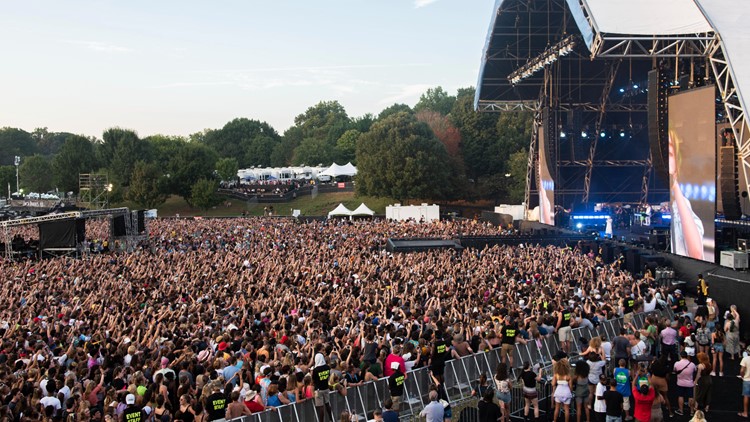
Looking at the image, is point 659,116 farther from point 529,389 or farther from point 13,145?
point 13,145

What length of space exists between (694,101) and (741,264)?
16.5 ft

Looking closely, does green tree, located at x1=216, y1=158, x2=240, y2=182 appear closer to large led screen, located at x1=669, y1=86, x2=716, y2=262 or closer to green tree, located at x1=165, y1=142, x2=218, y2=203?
green tree, located at x1=165, y1=142, x2=218, y2=203

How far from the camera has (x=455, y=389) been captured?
885cm

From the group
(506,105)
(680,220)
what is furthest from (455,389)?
(506,105)

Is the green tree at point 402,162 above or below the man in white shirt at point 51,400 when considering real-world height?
above

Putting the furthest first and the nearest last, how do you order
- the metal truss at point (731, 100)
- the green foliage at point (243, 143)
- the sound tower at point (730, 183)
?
1. the green foliage at point (243, 143)
2. the sound tower at point (730, 183)
3. the metal truss at point (731, 100)

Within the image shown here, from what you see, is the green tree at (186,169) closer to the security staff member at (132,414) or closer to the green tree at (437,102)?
the green tree at (437,102)

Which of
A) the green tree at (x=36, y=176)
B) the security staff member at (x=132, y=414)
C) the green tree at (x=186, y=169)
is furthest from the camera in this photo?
the green tree at (x=36, y=176)

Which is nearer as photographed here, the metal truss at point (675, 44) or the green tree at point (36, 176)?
the metal truss at point (675, 44)

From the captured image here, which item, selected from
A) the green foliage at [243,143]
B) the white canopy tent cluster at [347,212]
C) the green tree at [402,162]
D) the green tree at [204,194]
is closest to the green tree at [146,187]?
the green tree at [204,194]

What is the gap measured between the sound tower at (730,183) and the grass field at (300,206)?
36.3 meters

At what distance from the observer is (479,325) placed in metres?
10.4

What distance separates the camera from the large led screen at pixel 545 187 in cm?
3171

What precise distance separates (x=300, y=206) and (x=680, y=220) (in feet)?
133
